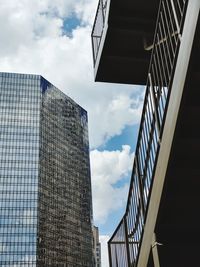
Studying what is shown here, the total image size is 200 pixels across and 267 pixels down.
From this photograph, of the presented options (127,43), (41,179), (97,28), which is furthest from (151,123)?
(41,179)

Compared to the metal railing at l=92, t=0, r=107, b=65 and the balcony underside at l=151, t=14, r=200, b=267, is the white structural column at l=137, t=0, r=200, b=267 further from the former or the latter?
the metal railing at l=92, t=0, r=107, b=65

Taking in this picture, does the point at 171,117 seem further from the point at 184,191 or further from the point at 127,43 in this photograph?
the point at 127,43

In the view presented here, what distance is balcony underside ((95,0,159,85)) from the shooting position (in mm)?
6000

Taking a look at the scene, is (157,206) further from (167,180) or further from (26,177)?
(26,177)

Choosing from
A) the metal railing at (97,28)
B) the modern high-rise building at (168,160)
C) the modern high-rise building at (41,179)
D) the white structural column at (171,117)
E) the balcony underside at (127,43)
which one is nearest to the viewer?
the white structural column at (171,117)

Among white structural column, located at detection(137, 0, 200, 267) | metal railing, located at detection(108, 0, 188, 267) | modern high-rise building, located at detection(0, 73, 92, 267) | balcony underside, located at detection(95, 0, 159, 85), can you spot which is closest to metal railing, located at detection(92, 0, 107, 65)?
balcony underside, located at detection(95, 0, 159, 85)

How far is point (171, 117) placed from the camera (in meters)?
3.46

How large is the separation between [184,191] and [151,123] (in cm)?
99

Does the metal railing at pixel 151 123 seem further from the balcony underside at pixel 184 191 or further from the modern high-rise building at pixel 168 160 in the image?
the balcony underside at pixel 184 191

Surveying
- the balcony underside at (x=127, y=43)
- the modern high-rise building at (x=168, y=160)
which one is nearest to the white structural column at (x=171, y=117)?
the modern high-rise building at (x=168, y=160)

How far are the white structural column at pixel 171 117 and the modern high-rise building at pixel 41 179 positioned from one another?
100m

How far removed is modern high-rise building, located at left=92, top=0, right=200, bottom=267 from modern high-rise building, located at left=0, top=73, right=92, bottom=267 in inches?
3922

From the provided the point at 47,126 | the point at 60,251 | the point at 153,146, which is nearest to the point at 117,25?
the point at 153,146

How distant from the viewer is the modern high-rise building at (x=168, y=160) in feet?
10.9
